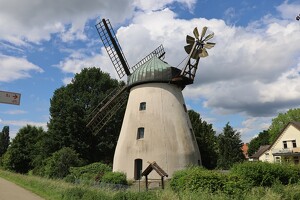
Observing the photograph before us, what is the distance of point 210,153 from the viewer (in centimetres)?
4184

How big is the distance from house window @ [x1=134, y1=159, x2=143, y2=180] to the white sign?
1798 centimetres

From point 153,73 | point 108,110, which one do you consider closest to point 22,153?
point 108,110

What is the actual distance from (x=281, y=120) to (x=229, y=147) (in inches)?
1590

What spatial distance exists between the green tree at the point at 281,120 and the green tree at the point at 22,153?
50.7 m

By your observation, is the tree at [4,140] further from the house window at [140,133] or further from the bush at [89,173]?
the house window at [140,133]

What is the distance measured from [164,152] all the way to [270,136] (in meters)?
58.3

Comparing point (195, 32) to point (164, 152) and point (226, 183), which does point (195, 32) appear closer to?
point (164, 152)

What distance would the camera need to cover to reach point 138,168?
24812mm

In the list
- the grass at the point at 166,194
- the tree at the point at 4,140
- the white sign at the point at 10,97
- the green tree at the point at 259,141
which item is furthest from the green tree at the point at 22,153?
the green tree at the point at 259,141

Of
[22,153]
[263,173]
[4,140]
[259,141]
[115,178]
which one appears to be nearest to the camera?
[263,173]

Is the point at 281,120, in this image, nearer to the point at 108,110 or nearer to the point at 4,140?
the point at 108,110

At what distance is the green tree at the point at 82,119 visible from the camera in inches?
1555

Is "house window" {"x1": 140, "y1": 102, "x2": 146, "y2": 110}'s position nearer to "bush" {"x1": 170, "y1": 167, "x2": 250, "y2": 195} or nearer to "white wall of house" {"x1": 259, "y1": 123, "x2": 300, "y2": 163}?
"bush" {"x1": 170, "y1": 167, "x2": 250, "y2": 195}

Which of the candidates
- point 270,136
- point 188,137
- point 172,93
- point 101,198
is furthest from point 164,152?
point 270,136
